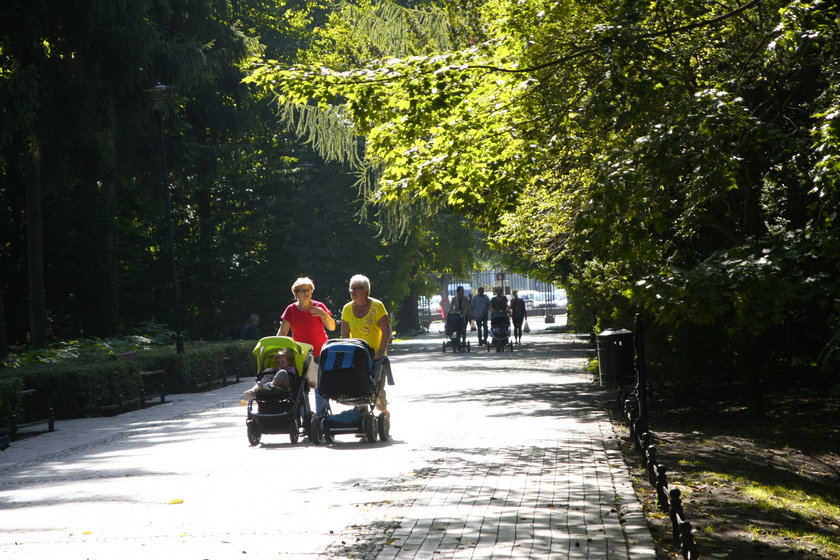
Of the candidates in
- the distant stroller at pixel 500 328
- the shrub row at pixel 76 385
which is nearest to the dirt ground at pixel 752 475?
the shrub row at pixel 76 385

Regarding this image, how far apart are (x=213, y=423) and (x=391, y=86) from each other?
21.3ft

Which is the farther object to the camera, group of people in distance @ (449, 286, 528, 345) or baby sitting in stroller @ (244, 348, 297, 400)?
group of people in distance @ (449, 286, 528, 345)

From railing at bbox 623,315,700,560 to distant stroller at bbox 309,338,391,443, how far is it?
2.95m

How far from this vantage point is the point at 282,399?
13500 mm

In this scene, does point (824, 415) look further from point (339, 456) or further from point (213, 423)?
point (213, 423)

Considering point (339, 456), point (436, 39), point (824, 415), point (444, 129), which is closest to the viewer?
point (339, 456)

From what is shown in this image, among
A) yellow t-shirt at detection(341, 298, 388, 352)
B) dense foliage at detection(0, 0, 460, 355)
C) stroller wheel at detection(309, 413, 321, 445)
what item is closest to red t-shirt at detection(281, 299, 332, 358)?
yellow t-shirt at detection(341, 298, 388, 352)

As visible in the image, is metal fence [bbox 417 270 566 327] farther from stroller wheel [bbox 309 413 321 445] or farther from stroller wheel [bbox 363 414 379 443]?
stroller wheel [bbox 363 414 379 443]

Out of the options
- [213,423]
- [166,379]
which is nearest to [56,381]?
[213,423]

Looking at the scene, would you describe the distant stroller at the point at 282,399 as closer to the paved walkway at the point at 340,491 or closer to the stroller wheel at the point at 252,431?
the stroller wheel at the point at 252,431

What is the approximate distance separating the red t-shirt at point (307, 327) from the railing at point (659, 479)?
3845mm

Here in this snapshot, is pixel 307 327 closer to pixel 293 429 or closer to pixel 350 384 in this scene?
pixel 293 429

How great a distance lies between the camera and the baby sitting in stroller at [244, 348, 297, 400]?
43.7 ft

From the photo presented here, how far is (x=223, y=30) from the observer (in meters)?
34.5
